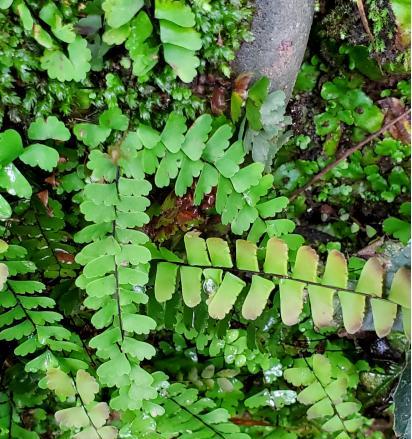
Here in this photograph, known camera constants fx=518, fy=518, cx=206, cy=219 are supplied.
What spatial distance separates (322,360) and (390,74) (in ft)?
3.97

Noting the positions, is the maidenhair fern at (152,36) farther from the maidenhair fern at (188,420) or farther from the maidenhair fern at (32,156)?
the maidenhair fern at (188,420)

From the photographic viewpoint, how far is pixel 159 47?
152cm

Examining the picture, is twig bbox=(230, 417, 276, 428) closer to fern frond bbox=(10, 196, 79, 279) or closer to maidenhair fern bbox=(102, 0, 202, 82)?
fern frond bbox=(10, 196, 79, 279)

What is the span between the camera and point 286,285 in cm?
167

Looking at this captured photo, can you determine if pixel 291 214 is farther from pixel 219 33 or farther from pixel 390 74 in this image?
pixel 219 33

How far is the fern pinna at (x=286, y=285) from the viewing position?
1618 millimetres

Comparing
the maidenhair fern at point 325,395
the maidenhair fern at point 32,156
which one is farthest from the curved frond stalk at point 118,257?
the maidenhair fern at point 325,395

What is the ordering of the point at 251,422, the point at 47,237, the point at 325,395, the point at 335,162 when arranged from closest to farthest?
the point at 47,237
the point at 325,395
the point at 335,162
the point at 251,422

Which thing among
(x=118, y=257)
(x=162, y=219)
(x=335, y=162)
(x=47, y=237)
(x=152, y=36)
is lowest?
(x=118, y=257)

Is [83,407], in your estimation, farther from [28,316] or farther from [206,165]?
[206,165]

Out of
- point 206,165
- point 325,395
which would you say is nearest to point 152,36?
point 206,165

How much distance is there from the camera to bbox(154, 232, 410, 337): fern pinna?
5.31ft

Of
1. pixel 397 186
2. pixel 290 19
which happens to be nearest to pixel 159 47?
pixel 290 19

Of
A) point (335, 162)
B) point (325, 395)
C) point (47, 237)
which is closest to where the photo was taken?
point (47, 237)
